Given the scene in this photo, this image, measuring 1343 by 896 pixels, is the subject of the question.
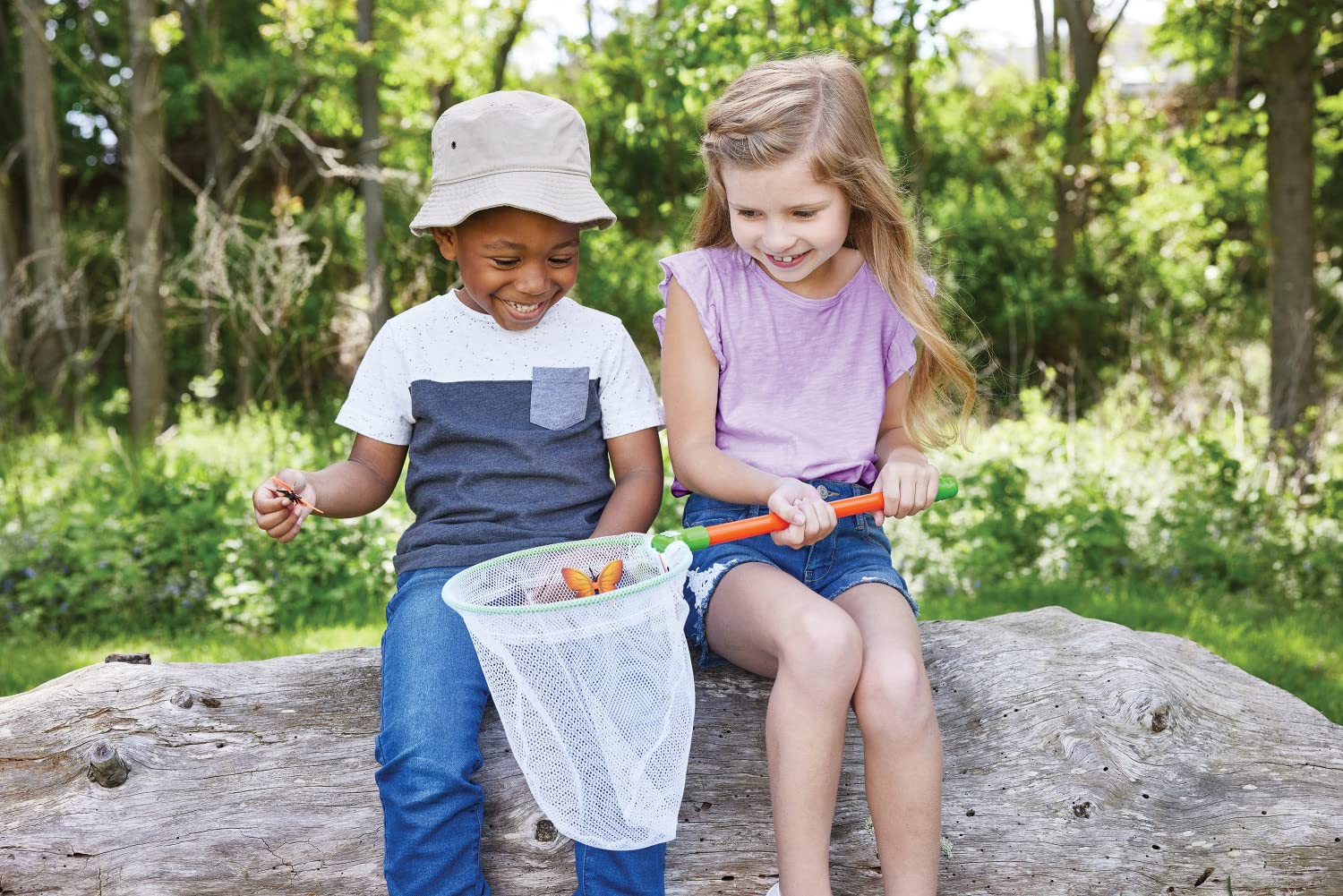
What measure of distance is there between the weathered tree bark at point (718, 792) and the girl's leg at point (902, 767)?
297mm

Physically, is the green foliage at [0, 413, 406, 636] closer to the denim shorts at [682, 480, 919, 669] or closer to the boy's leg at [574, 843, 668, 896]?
the denim shorts at [682, 480, 919, 669]

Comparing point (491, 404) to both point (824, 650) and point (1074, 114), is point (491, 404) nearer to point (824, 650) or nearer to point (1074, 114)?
point (824, 650)

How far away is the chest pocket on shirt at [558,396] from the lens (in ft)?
8.47

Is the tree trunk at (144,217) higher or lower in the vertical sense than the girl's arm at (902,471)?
higher

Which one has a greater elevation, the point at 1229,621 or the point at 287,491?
the point at 287,491

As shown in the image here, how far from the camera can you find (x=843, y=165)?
234 centimetres

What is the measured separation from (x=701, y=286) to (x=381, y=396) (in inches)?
30.1

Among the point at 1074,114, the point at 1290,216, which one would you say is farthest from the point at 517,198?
the point at 1074,114

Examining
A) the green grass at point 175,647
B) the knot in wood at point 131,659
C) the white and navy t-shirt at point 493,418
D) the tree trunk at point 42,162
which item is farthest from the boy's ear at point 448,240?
the tree trunk at point 42,162

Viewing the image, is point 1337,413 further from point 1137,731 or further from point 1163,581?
point 1137,731

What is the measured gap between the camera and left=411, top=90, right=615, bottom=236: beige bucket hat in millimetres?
2379

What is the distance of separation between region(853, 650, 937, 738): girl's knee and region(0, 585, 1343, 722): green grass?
245 cm

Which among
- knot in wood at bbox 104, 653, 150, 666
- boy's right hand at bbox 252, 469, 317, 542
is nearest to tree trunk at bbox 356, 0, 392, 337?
knot in wood at bbox 104, 653, 150, 666

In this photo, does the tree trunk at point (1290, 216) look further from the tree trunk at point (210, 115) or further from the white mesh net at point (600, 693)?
the tree trunk at point (210, 115)
